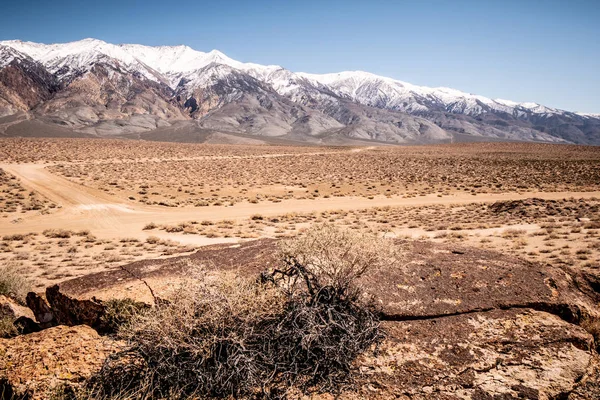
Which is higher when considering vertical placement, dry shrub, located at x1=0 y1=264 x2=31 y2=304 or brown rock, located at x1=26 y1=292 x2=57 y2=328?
brown rock, located at x1=26 y1=292 x2=57 y2=328

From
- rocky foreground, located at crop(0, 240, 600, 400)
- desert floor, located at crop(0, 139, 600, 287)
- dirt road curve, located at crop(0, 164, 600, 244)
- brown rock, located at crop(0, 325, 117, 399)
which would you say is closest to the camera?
rocky foreground, located at crop(0, 240, 600, 400)

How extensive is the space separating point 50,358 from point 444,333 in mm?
4636

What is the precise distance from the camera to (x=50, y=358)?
371 centimetres

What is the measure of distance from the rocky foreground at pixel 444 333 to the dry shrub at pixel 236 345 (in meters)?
0.32

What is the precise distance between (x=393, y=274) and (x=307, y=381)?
7.91ft

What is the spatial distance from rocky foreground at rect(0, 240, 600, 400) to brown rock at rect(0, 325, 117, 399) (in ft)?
0.04

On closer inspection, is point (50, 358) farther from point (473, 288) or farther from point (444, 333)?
point (473, 288)

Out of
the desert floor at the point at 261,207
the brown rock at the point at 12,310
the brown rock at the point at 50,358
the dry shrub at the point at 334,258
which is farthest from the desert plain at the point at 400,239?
the brown rock at the point at 12,310

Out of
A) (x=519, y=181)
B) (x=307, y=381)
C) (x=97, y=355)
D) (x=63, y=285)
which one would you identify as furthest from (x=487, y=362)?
(x=519, y=181)

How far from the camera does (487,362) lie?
349 centimetres

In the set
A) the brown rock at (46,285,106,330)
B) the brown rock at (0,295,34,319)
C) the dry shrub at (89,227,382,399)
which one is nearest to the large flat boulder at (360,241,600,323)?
the dry shrub at (89,227,382,399)

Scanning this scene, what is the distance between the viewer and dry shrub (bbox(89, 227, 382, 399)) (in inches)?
124

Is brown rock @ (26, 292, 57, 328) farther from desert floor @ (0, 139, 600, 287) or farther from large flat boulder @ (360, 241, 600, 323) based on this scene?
large flat boulder @ (360, 241, 600, 323)

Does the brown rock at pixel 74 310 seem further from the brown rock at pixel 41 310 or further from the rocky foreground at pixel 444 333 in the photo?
the brown rock at pixel 41 310
